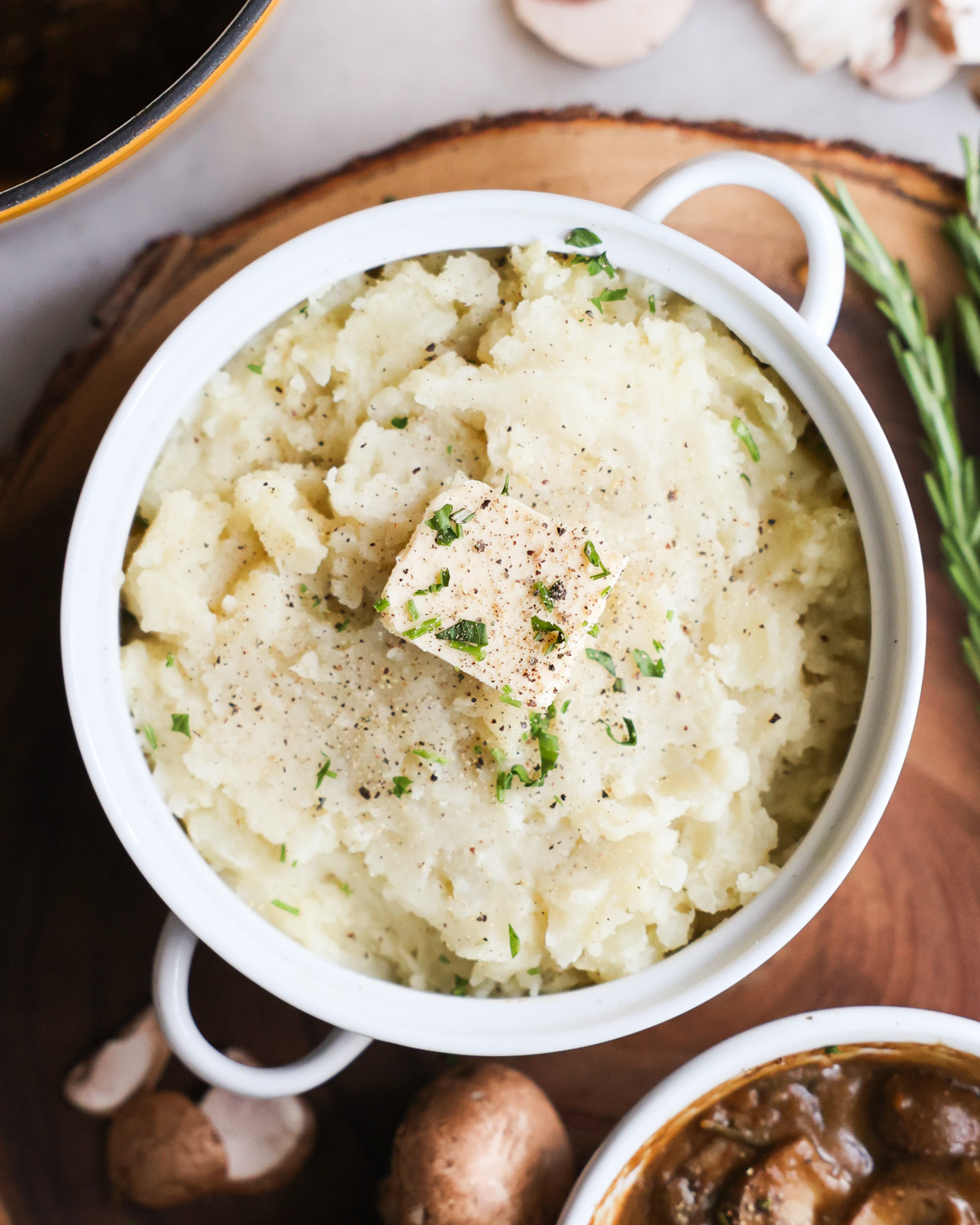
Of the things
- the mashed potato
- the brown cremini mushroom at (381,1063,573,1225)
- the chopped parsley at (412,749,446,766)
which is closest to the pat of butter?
the mashed potato

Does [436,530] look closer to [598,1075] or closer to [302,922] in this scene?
[302,922]

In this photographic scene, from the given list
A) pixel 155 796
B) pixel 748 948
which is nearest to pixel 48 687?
pixel 155 796

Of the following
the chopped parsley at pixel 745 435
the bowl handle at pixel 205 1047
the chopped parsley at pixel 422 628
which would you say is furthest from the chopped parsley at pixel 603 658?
the bowl handle at pixel 205 1047

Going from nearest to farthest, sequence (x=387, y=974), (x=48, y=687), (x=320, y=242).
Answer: (x=320, y=242), (x=387, y=974), (x=48, y=687)

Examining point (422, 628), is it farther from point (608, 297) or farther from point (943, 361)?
point (943, 361)

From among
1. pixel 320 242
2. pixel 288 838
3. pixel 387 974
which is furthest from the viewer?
pixel 387 974

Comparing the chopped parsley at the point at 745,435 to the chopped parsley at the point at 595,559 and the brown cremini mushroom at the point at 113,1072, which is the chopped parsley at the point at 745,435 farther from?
the brown cremini mushroom at the point at 113,1072

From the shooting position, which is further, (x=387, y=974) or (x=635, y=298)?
(x=387, y=974)
